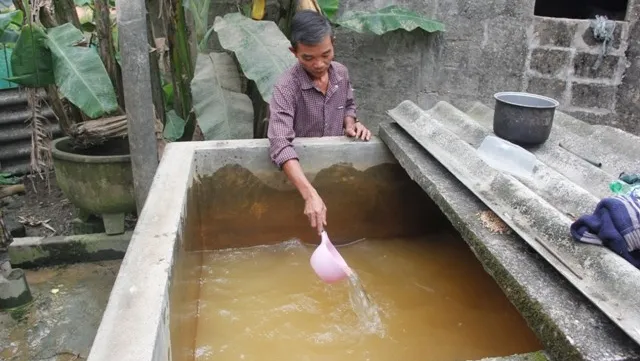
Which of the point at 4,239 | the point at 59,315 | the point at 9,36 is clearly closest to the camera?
the point at 59,315

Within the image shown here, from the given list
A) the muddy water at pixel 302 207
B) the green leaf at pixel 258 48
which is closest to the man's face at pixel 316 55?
the muddy water at pixel 302 207

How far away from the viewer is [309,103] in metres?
2.95

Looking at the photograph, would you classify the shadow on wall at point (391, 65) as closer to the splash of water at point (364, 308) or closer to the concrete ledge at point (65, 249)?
the concrete ledge at point (65, 249)

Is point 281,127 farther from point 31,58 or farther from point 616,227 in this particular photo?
point 31,58

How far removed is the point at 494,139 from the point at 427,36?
8.60 ft

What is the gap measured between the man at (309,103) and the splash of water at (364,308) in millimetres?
358

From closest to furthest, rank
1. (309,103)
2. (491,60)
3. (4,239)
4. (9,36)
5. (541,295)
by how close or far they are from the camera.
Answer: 1. (541,295)
2. (309,103)
3. (4,239)
4. (9,36)
5. (491,60)

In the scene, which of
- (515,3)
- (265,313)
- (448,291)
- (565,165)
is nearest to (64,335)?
(265,313)

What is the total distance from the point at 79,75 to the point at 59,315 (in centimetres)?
167

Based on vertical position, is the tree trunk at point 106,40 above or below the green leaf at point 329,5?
below

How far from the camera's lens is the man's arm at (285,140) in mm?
2489

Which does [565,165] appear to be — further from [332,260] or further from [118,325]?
[118,325]

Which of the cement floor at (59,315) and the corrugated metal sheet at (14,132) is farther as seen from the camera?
the corrugated metal sheet at (14,132)

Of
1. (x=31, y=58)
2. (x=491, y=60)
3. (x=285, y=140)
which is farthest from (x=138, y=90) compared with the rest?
(x=491, y=60)
